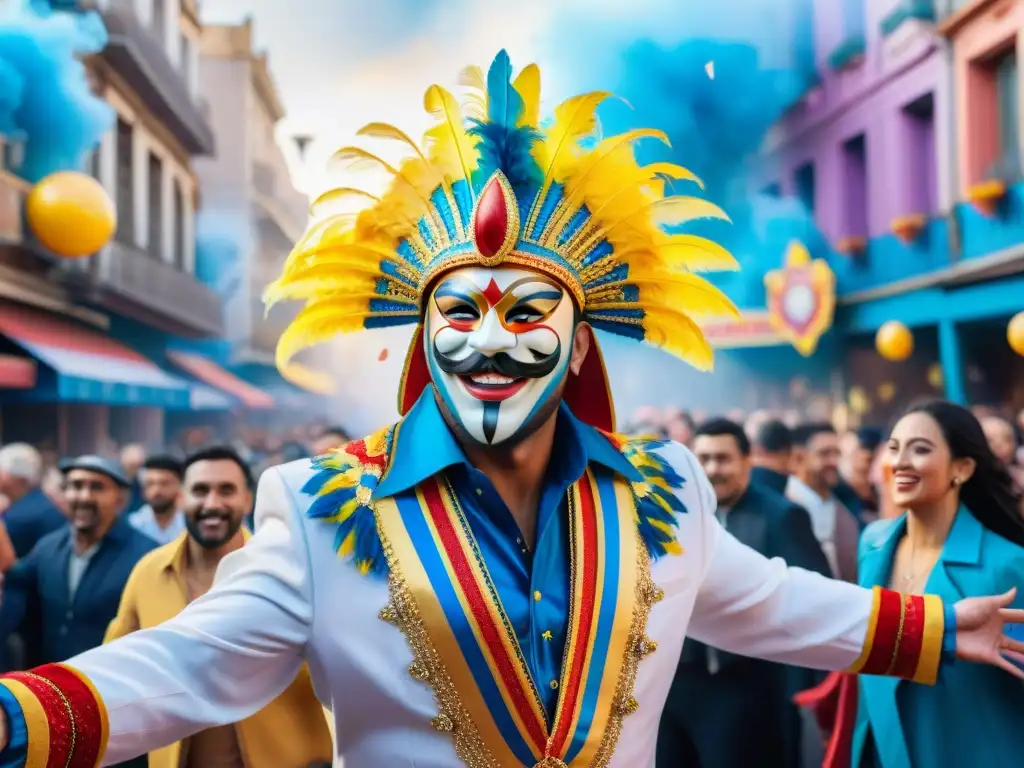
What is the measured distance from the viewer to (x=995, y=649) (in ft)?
8.61

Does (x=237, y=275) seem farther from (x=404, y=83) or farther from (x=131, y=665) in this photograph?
(x=131, y=665)

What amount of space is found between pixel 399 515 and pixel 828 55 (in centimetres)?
1529

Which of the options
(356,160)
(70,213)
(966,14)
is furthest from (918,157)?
(356,160)

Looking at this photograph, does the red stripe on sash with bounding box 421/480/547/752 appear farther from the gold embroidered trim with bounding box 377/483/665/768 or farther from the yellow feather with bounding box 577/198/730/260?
the yellow feather with bounding box 577/198/730/260

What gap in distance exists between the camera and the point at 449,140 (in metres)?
2.59

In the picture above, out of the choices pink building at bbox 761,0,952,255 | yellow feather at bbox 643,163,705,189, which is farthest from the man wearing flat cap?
pink building at bbox 761,0,952,255

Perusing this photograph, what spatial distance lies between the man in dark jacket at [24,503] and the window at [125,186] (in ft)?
24.9

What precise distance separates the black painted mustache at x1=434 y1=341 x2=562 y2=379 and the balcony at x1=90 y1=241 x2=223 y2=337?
35.2 ft

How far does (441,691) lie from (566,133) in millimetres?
1234

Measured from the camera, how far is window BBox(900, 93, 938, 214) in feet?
47.0

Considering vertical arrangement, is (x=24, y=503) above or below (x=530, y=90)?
below

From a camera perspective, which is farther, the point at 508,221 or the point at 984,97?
the point at 984,97

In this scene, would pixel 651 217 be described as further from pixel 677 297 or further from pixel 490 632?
pixel 490 632

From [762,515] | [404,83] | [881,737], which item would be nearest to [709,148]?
[404,83]
